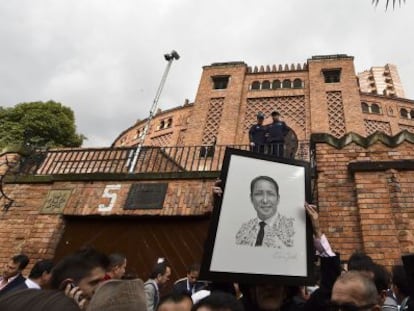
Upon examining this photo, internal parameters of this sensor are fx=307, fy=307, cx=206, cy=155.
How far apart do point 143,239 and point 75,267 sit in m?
3.87

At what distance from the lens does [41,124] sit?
904 inches

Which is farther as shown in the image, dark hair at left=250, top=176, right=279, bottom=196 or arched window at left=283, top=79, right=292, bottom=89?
arched window at left=283, top=79, right=292, bottom=89

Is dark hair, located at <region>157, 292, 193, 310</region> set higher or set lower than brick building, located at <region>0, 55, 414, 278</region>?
lower

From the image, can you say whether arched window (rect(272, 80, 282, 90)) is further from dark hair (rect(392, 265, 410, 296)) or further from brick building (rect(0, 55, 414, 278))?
dark hair (rect(392, 265, 410, 296))

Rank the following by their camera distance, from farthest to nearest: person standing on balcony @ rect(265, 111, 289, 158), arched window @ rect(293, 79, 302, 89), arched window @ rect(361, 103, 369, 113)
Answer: arched window @ rect(361, 103, 369, 113) → arched window @ rect(293, 79, 302, 89) → person standing on balcony @ rect(265, 111, 289, 158)

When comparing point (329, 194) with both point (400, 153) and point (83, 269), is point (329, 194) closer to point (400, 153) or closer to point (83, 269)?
point (400, 153)

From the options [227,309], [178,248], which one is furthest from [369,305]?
[178,248]

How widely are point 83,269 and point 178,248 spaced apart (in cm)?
372

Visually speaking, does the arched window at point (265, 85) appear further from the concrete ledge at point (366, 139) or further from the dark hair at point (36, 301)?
the dark hair at point (36, 301)

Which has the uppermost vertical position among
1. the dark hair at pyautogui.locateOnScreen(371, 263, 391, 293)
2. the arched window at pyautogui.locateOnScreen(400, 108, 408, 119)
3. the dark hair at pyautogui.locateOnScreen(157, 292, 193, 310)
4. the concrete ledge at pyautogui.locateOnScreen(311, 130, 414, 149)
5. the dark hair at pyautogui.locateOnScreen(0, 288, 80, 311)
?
the arched window at pyautogui.locateOnScreen(400, 108, 408, 119)

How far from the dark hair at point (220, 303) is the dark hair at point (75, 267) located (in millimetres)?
710

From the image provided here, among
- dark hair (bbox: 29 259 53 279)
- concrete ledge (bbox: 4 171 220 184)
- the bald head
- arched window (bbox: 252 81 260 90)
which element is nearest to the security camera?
concrete ledge (bbox: 4 171 220 184)

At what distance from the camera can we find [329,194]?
527 centimetres

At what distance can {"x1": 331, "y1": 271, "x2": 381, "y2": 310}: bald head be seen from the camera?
1.68m
